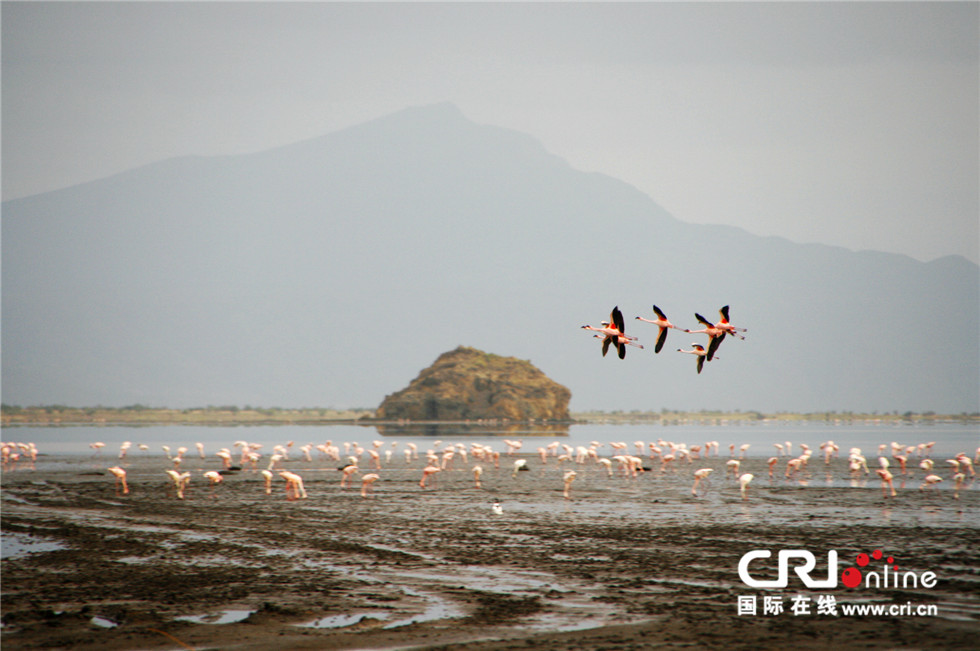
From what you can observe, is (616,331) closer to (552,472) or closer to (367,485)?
(367,485)

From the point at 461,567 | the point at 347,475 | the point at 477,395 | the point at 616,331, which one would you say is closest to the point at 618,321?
the point at 616,331

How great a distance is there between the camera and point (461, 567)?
18.3m

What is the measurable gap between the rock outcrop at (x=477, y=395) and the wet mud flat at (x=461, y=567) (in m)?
92.7

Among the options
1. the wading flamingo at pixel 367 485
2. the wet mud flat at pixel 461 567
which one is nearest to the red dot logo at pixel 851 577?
the wet mud flat at pixel 461 567

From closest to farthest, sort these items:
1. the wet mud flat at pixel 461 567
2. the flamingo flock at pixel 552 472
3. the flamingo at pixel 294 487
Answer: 1. the wet mud flat at pixel 461 567
2. the flamingo at pixel 294 487
3. the flamingo flock at pixel 552 472

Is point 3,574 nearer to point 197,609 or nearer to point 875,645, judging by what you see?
point 197,609

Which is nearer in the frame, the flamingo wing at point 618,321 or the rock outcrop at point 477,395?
the flamingo wing at point 618,321

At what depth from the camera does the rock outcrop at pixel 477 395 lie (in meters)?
127

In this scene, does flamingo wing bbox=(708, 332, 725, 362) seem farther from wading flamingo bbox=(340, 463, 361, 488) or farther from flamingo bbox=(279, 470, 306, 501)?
wading flamingo bbox=(340, 463, 361, 488)

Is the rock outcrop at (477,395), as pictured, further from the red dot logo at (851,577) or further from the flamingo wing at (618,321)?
the flamingo wing at (618,321)

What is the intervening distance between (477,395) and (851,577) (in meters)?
112

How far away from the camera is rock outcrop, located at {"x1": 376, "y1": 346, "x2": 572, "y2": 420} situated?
127 meters

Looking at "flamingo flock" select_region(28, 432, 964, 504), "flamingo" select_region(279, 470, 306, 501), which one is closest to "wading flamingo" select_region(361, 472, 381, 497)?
"flamingo flock" select_region(28, 432, 964, 504)

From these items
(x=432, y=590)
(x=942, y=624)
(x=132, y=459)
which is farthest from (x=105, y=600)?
(x=132, y=459)
